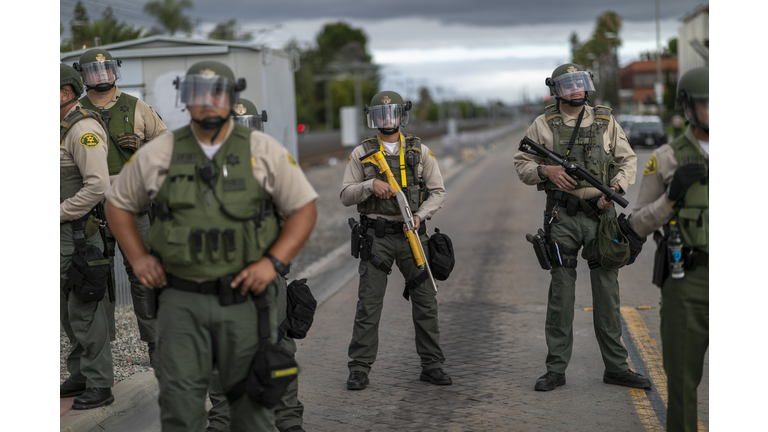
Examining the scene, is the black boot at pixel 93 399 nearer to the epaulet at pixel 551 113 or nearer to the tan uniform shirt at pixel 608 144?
the tan uniform shirt at pixel 608 144

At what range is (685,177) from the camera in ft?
11.9

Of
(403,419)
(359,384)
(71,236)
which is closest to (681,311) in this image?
(403,419)

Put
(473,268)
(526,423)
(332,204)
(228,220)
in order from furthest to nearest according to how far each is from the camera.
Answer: (332,204)
(473,268)
(526,423)
(228,220)

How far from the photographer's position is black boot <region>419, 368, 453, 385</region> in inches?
229

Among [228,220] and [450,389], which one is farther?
[450,389]

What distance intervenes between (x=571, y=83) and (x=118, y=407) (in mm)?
3789

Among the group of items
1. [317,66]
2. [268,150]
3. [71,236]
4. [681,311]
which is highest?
[317,66]

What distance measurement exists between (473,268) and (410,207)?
5385 mm

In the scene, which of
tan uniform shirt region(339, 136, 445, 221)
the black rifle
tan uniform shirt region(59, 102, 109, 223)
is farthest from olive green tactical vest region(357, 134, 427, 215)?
tan uniform shirt region(59, 102, 109, 223)

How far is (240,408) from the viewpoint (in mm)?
3689

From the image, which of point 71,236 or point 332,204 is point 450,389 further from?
point 332,204

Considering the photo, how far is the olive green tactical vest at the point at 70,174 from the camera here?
5004mm

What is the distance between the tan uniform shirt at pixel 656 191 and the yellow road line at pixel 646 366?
1.57m

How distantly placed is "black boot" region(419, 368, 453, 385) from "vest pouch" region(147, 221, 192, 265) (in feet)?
9.23
